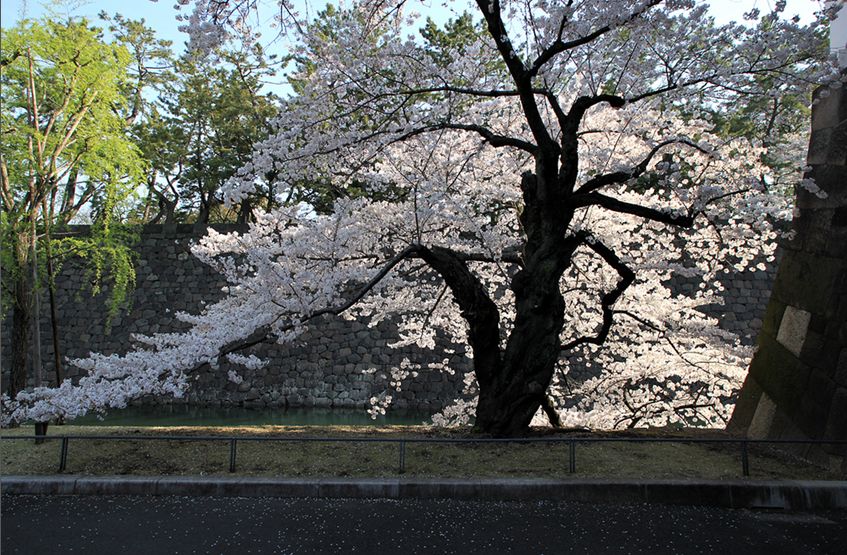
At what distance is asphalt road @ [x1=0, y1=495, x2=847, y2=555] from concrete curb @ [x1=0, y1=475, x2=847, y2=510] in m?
0.11

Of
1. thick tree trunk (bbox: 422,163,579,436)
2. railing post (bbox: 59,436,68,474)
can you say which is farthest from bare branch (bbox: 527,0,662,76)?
railing post (bbox: 59,436,68,474)

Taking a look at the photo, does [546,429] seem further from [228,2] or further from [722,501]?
[228,2]

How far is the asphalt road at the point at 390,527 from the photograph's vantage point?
13.3ft

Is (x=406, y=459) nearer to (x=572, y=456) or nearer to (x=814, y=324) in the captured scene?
(x=572, y=456)

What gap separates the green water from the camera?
15672 mm

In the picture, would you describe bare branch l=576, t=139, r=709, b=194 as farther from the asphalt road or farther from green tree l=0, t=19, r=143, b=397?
green tree l=0, t=19, r=143, b=397

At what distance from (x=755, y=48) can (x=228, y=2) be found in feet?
17.9

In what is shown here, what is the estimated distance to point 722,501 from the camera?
5.06 meters

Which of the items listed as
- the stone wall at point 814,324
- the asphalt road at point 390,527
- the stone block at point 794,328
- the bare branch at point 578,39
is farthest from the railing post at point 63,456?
the stone block at point 794,328

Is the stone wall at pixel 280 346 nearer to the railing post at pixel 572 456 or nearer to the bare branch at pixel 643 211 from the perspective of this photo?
the bare branch at pixel 643 211

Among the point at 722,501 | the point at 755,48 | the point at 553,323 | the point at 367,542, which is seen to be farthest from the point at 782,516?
the point at 755,48

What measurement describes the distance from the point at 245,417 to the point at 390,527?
43.6 feet

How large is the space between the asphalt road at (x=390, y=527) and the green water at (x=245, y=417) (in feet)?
34.5

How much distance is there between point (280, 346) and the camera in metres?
18.0
